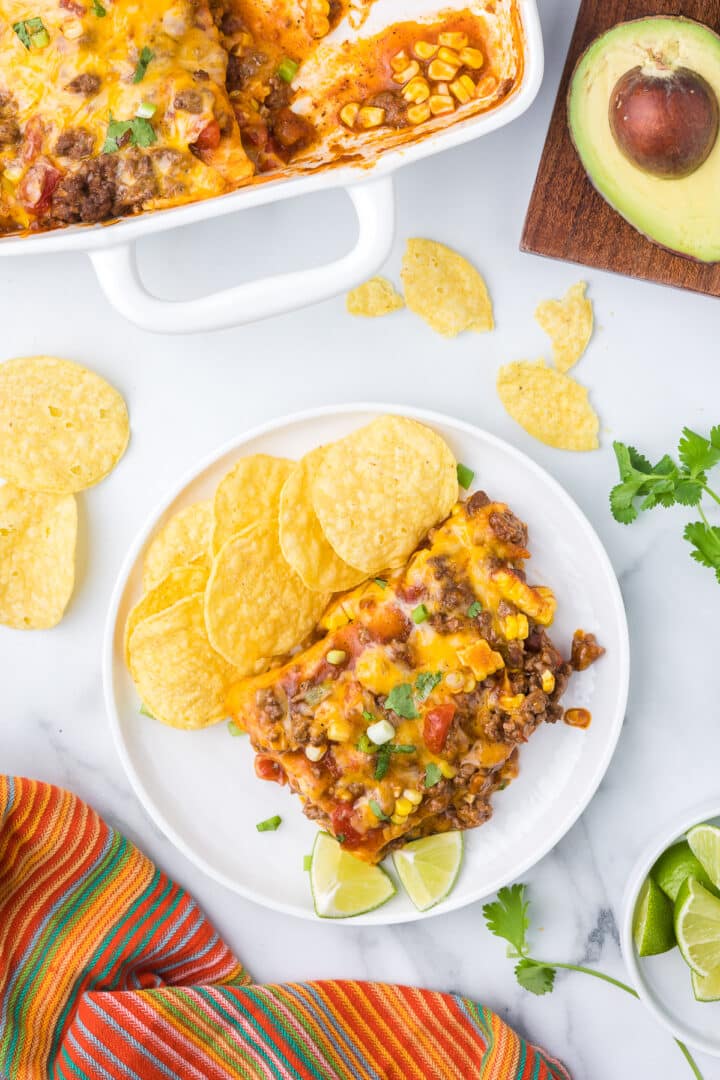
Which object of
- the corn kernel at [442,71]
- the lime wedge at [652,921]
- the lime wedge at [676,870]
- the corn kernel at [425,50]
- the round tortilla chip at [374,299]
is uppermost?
the corn kernel at [425,50]

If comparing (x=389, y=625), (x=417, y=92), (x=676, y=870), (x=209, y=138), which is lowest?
(x=676, y=870)

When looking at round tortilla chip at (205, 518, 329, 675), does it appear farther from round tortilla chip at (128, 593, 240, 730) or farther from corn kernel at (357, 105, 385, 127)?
corn kernel at (357, 105, 385, 127)

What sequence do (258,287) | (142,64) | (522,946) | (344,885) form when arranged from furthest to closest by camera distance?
(522,946) → (344,885) → (258,287) → (142,64)

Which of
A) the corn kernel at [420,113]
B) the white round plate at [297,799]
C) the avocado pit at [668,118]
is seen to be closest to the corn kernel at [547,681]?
the white round plate at [297,799]

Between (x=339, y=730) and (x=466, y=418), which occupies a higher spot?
(x=466, y=418)

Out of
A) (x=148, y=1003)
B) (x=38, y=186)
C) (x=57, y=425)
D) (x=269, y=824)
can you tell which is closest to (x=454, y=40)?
(x=38, y=186)

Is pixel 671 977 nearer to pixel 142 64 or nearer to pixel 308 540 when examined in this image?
pixel 308 540

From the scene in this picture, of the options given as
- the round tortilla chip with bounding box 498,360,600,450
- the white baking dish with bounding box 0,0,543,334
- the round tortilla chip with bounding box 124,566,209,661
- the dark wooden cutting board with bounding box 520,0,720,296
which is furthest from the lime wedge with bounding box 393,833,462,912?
the dark wooden cutting board with bounding box 520,0,720,296

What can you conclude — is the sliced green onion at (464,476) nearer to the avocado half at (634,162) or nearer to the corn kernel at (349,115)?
the avocado half at (634,162)
